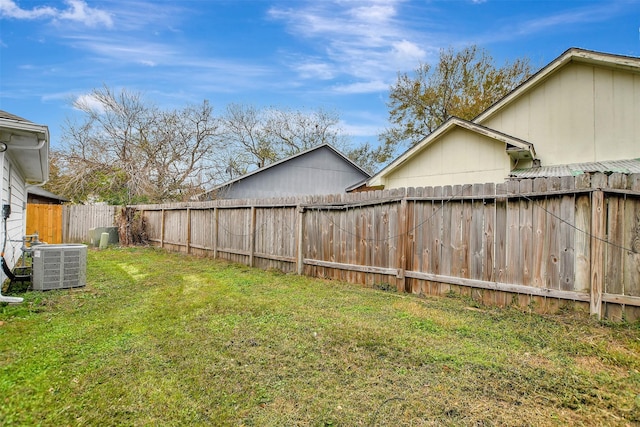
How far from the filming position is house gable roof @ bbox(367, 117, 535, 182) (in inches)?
327

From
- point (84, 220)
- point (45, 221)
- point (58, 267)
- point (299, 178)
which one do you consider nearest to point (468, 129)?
point (58, 267)

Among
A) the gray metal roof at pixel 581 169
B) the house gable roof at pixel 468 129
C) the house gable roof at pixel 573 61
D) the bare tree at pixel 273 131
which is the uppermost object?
the bare tree at pixel 273 131

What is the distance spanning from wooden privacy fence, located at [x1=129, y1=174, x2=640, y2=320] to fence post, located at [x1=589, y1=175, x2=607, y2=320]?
10mm

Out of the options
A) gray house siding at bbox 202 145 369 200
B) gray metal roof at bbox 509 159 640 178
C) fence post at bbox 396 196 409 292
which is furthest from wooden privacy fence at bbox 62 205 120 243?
gray metal roof at bbox 509 159 640 178

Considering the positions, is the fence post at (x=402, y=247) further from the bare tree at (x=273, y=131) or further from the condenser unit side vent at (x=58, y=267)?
the bare tree at (x=273, y=131)

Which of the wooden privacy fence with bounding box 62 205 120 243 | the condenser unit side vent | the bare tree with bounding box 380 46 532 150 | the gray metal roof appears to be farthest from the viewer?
the bare tree with bounding box 380 46 532 150

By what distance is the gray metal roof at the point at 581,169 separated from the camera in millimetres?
6594

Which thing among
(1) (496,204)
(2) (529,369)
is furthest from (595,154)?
(2) (529,369)

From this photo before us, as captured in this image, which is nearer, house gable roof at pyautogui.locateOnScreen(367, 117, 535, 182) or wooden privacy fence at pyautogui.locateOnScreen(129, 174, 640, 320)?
wooden privacy fence at pyautogui.locateOnScreen(129, 174, 640, 320)

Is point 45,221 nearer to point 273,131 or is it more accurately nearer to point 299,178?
point 299,178

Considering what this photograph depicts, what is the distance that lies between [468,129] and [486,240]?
560cm

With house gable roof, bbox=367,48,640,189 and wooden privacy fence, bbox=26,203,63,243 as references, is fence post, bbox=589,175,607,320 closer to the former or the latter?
house gable roof, bbox=367,48,640,189

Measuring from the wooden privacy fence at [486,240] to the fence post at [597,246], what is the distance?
0.4 inches

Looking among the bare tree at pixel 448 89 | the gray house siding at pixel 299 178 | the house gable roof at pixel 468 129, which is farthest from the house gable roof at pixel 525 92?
the bare tree at pixel 448 89
